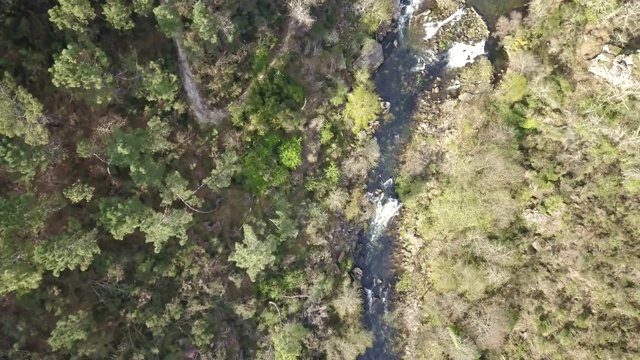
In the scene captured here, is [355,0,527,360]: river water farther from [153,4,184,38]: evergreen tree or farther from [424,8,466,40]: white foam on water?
[153,4,184,38]: evergreen tree

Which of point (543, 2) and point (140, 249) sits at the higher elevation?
point (543, 2)

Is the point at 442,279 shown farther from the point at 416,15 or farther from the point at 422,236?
the point at 416,15

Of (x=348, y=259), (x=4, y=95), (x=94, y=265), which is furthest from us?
(x=348, y=259)

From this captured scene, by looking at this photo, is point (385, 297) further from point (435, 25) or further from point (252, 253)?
point (435, 25)

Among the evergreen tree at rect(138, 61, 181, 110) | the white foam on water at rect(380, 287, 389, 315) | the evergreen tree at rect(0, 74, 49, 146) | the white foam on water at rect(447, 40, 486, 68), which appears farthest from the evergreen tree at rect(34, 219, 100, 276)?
the white foam on water at rect(447, 40, 486, 68)

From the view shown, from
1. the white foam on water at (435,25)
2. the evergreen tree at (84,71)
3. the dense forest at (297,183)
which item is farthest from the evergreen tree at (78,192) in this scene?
the white foam on water at (435,25)

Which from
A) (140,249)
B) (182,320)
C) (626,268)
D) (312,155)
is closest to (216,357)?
(182,320)

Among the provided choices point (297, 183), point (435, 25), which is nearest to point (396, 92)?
point (435, 25)

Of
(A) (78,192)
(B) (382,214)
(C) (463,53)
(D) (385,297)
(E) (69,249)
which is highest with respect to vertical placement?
(A) (78,192)
